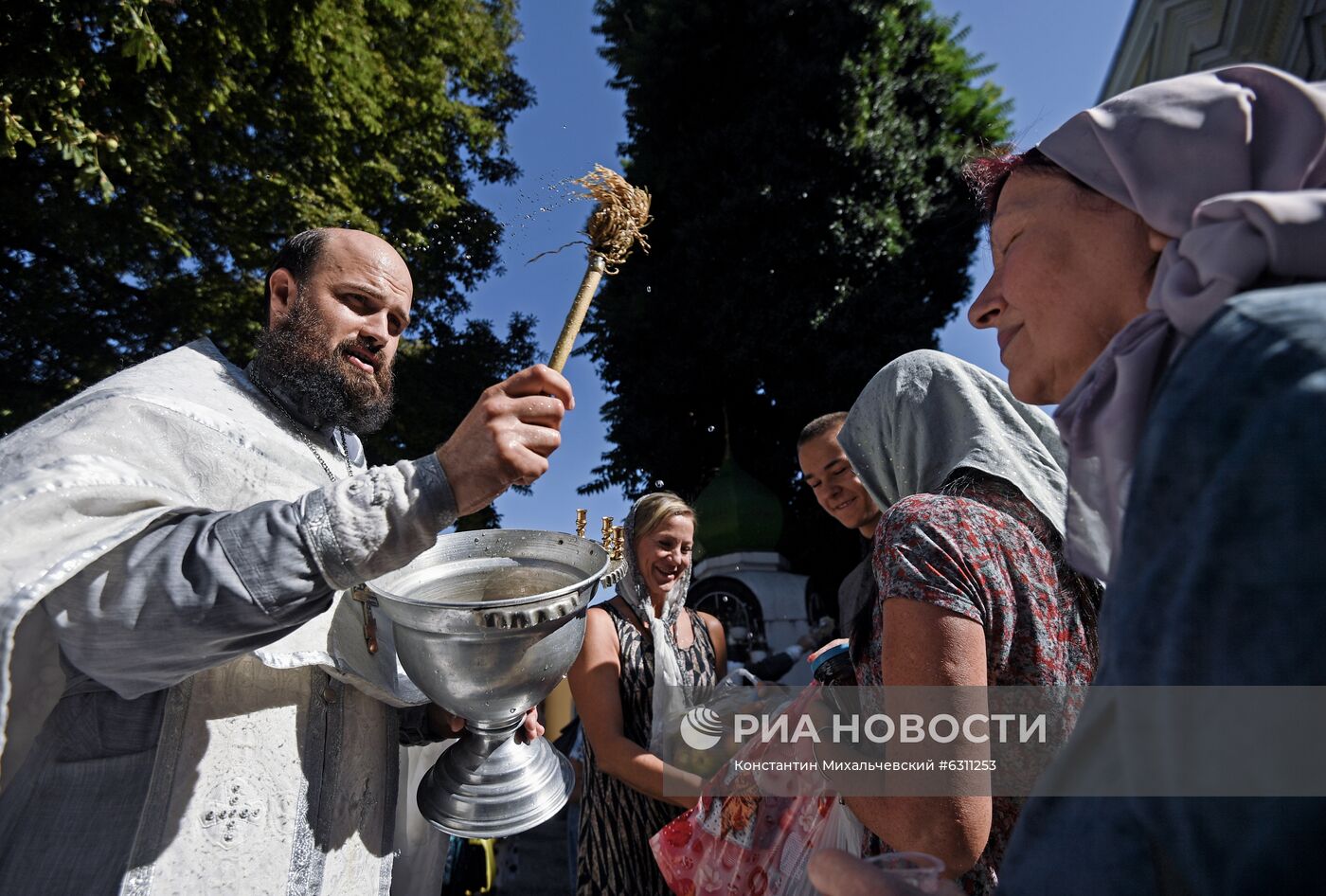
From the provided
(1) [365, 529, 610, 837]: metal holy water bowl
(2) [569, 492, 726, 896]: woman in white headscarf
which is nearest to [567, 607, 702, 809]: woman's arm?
(2) [569, 492, 726, 896]: woman in white headscarf

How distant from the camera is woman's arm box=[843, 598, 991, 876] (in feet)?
4.37

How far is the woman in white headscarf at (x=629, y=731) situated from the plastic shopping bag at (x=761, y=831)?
0.72 metres

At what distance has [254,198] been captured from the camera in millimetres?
8750

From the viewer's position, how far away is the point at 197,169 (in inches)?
339

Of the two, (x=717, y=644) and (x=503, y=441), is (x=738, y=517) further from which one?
(x=503, y=441)

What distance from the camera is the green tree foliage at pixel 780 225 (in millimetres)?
12016

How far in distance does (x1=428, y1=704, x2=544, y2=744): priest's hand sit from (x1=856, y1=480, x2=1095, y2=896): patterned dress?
972 millimetres

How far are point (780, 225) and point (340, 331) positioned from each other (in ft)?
36.7

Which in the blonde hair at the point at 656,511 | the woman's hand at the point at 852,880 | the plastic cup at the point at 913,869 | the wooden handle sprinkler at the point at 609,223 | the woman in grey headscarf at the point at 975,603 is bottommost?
the plastic cup at the point at 913,869

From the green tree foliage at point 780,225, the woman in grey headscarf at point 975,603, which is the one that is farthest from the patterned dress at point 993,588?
the green tree foliage at point 780,225

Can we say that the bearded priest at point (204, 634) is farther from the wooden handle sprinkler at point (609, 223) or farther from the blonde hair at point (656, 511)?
the blonde hair at point (656, 511)

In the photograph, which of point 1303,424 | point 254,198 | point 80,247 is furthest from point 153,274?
point 1303,424

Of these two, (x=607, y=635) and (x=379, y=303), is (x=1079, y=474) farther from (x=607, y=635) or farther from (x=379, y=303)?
(x=607, y=635)

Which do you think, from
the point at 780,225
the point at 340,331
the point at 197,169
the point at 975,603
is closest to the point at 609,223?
the point at 340,331
